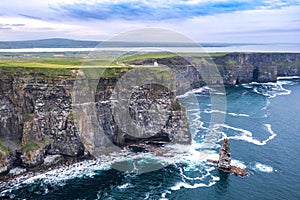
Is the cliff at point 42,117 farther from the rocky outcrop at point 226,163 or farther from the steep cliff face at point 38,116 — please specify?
the rocky outcrop at point 226,163

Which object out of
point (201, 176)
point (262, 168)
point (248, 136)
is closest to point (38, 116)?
point (201, 176)

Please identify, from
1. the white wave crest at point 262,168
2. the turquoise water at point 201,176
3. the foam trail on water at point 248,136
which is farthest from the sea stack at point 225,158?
the foam trail on water at point 248,136

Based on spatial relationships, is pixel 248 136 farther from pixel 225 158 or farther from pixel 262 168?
pixel 225 158

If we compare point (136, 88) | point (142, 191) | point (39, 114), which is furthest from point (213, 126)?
point (39, 114)

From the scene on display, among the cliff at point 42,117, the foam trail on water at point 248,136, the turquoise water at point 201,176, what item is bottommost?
the turquoise water at point 201,176

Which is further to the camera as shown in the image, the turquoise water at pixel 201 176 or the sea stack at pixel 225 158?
the sea stack at pixel 225 158

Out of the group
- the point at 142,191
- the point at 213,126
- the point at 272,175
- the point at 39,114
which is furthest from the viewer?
the point at 213,126

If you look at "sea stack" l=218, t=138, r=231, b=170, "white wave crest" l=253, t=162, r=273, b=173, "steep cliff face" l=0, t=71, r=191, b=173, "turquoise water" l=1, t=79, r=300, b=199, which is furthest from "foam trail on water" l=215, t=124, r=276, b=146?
"steep cliff face" l=0, t=71, r=191, b=173

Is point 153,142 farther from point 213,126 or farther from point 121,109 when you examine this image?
point 213,126
